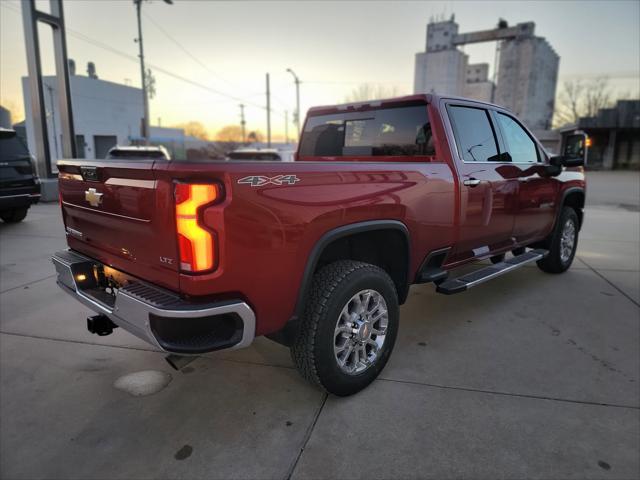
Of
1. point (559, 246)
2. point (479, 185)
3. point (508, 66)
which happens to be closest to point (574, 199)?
point (559, 246)

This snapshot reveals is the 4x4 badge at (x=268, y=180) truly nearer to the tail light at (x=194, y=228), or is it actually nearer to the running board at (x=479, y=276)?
the tail light at (x=194, y=228)

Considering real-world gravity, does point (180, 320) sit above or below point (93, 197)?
below

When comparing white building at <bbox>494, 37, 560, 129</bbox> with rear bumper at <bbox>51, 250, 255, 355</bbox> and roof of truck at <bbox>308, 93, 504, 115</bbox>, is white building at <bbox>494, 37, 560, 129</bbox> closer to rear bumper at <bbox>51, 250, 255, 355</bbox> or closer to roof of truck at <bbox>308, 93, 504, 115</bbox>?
roof of truck at <bbox>308, 93, 504, 115</bbox>

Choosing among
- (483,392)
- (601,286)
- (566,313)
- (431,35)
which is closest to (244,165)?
(483,392)

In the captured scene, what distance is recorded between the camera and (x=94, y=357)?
11.0 ft

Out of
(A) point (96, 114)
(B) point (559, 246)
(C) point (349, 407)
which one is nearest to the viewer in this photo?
(C) point (349, 407)

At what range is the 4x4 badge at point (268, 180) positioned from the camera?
6.77 ft

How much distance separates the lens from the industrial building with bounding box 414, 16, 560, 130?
249 feet

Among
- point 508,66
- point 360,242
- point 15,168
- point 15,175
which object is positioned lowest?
point 360,242

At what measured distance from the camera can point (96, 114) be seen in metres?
46.6

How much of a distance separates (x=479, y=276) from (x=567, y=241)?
260 centimetres

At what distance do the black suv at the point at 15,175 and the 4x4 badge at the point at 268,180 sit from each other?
8238 millimetres

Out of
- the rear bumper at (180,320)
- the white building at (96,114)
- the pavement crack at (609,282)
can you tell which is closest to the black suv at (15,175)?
the rear bumper at (180,320)

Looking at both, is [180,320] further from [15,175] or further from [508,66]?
[508,66]
